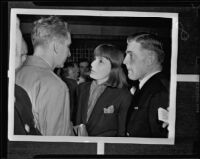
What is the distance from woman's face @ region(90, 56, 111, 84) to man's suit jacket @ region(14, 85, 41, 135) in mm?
253

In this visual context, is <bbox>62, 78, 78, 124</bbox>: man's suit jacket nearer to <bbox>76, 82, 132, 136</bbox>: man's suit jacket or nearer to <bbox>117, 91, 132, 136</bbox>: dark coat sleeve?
<bbox>76, 82, 132, 136</bbox>: man's suit jacket

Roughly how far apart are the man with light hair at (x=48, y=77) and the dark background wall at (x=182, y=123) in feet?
0.26

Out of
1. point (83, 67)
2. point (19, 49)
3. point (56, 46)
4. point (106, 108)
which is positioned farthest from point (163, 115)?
point (19, 49)

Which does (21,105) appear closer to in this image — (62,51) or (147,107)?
(62,51)

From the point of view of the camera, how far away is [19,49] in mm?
1249

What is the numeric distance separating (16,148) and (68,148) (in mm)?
190

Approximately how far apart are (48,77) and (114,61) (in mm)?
243

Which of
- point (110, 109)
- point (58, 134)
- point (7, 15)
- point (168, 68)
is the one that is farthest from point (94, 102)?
point (7, 15)

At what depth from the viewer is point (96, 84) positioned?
4.09ft

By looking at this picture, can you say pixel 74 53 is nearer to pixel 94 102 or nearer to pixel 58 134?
pixel 94 102

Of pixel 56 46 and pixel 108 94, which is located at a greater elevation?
pixel 56 46

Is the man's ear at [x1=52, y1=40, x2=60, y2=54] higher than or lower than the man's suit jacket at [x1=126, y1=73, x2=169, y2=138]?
higher

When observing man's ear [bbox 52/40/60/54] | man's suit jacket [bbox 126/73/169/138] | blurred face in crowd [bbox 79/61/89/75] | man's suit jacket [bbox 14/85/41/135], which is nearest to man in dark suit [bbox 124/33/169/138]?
man's suit jacket [bbox 126/73/169/138]

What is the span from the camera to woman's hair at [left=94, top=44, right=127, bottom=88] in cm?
124
